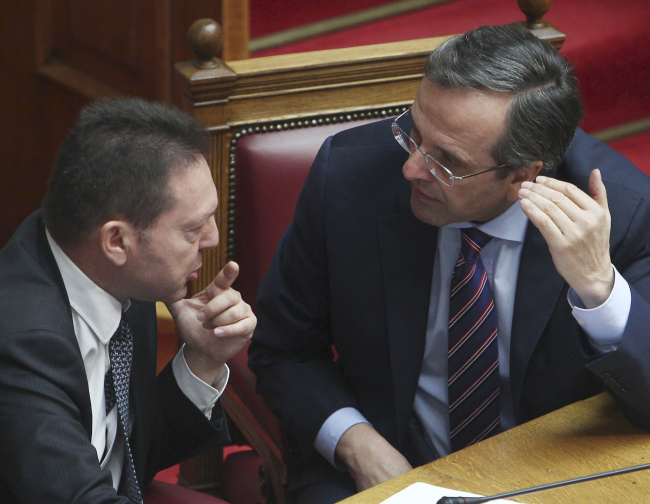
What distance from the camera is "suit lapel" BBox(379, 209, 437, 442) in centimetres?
143

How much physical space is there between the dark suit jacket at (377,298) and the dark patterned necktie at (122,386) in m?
0.32

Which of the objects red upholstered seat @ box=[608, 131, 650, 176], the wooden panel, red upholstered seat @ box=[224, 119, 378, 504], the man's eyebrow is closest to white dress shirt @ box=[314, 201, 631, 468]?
red upholstered seat @ box=[224, 119, 378, 504]

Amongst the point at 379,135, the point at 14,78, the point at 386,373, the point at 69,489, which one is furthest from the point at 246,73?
the point at 14,78

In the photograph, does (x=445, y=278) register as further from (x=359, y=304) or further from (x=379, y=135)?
(x=379, y=135)

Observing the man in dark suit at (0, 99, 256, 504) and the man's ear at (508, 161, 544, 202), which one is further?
the man's ear at (508, 161, 544, 202)

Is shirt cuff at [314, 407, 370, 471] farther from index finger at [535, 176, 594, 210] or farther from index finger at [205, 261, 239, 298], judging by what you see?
index finger at [535, 176, 594, 210]

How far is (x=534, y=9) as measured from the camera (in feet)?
6.01

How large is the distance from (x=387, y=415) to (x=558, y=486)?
47 cm

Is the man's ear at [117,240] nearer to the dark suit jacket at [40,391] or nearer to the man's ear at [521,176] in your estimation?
the dark suit jacket at [40,391]

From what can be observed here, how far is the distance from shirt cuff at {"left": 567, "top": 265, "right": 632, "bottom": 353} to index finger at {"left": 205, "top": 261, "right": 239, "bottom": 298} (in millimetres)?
474

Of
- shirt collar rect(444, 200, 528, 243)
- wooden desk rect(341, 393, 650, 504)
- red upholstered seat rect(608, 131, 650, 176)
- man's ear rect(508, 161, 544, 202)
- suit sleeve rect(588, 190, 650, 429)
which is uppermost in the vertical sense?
man's ear rect(508, 161, 544, 202)

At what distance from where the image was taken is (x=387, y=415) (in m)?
1.48

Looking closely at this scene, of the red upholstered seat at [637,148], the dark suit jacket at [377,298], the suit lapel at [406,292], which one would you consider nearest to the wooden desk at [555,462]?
the dark suit jacket at [377,298]

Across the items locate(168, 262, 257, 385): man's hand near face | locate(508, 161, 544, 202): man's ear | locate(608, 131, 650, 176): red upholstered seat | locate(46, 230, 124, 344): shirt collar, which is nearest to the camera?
locate(46, 230, 124, 344): shirt collar
